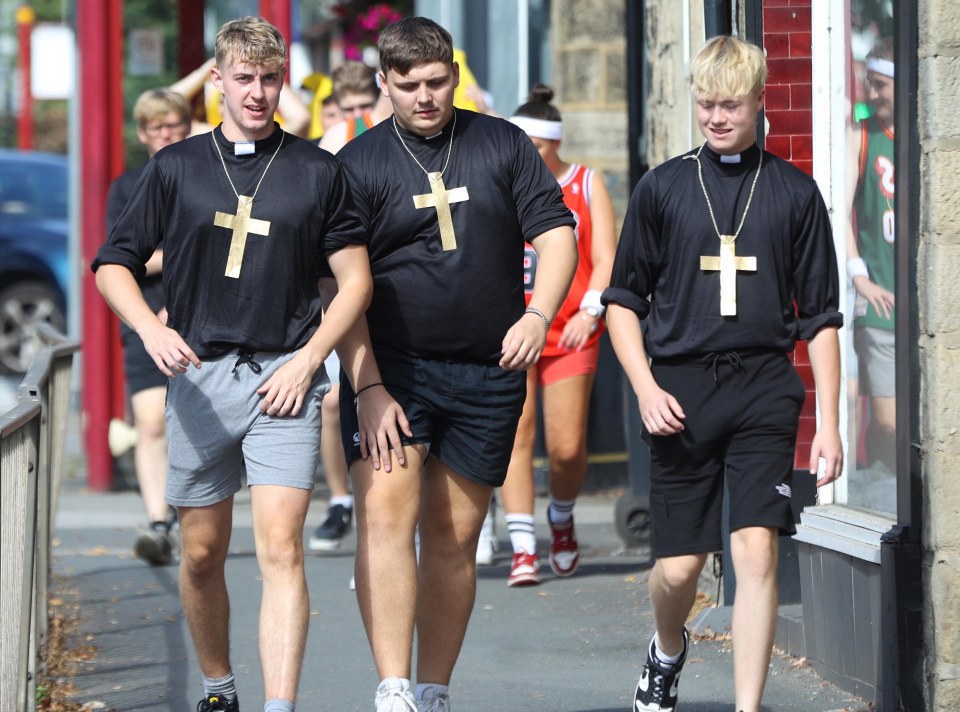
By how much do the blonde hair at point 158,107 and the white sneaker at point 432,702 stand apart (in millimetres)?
3910

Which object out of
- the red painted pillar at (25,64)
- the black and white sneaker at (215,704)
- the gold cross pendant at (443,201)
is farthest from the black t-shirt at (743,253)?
the red painted pillar at (25,64)

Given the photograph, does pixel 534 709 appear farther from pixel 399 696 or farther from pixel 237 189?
pixel 237 189

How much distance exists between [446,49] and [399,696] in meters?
1.77

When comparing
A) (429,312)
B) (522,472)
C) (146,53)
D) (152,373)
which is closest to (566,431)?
(522,472)

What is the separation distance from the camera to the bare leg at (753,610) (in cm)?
481

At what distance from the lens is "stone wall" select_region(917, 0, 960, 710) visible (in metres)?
4.86

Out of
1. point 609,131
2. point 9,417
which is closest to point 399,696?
point 9,417

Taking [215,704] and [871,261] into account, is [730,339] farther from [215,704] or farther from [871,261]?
[215,704]

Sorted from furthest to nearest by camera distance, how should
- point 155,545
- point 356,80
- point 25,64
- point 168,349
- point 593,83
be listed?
point 25,64, point 593,83, point 356,80, point 155,545, point 168,349

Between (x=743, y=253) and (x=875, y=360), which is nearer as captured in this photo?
(x=743, y=253)

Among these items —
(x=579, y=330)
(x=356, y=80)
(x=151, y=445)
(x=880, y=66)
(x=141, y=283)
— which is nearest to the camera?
(x=880, y=66)

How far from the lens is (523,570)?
304 inches

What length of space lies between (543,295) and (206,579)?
1.27m

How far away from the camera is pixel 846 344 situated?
6102 mm
